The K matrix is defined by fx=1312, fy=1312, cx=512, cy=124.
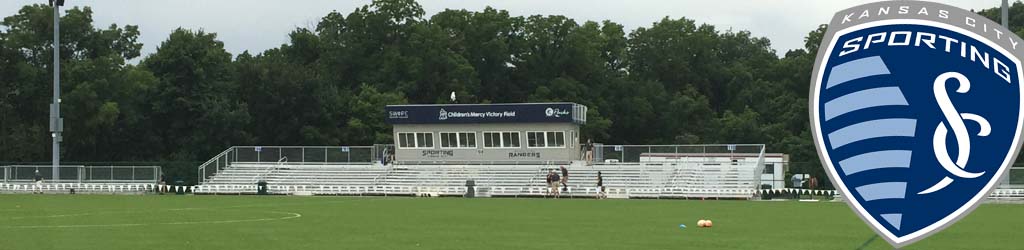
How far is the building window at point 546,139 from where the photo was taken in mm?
68887

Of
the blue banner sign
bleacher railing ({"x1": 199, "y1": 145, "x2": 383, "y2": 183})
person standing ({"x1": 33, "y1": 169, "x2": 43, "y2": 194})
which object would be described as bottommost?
person standing ({"x1": 33, "y1": 169, "x2": 43, "y2": 194})

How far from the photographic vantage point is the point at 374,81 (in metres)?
102

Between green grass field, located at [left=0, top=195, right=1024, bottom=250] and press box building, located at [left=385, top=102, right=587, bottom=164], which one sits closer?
green grass field, located at [left=0, top=195, right=1024, bottom=250]

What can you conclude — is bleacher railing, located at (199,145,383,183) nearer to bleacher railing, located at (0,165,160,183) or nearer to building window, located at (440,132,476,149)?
building window, located at (440,132,476,149)

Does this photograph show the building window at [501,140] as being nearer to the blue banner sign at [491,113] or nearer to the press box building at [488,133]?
the press box building at [488,133]

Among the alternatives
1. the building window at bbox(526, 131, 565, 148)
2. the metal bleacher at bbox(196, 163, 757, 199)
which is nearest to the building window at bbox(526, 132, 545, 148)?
the building window at bbox(526, 131, 565, 148)

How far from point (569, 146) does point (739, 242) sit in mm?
47511

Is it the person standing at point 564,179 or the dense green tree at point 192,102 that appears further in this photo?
the dense green tree at point 192,102

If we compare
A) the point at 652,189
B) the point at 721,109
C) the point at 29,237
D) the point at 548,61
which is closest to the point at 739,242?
the point at 29,237

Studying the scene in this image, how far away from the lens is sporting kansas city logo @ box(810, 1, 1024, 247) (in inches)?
181

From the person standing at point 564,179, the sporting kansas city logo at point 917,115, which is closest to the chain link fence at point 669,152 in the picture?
the person standing at point 564,179

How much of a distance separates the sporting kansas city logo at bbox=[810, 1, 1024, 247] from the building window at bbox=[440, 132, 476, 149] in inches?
2577

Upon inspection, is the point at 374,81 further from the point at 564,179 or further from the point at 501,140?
the point at 564,179

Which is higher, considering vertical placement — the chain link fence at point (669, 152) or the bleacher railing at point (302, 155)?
the bleacher railing at point (302, 155)
